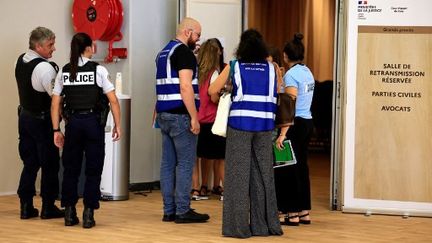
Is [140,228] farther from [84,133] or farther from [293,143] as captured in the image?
[293,143]

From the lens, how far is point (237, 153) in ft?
20.6

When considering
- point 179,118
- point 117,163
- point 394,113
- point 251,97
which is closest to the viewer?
point 251,97

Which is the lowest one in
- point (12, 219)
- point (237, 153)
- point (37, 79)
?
point (12, 219)

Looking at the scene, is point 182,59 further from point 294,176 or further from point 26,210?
point 26,210

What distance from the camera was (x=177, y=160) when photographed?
697 centimetres

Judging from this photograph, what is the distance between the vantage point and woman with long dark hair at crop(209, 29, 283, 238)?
20.5 ft

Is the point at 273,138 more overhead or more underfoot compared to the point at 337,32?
more underfoot

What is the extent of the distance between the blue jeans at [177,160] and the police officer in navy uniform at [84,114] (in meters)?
0.40

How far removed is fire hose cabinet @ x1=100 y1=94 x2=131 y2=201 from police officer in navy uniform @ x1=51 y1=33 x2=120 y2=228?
1487mm

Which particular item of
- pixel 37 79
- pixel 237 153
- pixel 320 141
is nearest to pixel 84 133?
pixel 37 79

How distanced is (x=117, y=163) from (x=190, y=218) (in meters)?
1.57

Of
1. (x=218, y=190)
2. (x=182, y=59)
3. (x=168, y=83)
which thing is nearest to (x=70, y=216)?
(x=168, y=83)

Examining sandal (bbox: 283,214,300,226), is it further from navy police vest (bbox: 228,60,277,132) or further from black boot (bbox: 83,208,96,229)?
black boot (bbox: 83,208,96,229)

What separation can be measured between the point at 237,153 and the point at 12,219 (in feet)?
6.64
